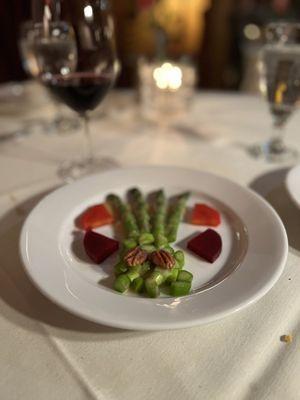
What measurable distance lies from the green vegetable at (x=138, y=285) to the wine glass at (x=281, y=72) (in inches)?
22.2

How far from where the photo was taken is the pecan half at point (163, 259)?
1.54ft

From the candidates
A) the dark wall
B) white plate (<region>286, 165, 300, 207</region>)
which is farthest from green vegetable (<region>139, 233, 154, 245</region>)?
the dark wall

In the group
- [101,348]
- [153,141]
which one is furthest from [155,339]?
[153,141]

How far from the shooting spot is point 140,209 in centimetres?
64

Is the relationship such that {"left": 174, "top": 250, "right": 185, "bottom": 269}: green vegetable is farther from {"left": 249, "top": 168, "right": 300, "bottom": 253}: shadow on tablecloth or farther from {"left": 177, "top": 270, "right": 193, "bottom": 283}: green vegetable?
{"left": 249, "top": 168, "right": 300, "bottom": 253}: shadow on tablecloth

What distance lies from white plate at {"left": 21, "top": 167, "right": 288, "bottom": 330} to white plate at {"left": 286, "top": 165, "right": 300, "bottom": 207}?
0.06 meters

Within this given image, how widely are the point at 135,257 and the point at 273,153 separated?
1.90ft

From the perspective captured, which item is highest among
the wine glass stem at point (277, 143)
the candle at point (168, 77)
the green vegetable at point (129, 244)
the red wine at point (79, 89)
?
the red wine at point (79, 89)

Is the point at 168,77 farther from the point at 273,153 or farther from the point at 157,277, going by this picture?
the point at 157,277

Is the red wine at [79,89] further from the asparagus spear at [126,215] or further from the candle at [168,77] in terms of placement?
the candle at [168,77]

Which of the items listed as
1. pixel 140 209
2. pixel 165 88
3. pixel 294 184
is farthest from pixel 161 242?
pixel 165 88

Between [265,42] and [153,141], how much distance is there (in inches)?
15.1

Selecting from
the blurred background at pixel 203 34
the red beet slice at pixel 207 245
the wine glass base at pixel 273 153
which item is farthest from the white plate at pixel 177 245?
the blurred background at pixel 203 34

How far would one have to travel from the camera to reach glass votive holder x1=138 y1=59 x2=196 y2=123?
113cm
